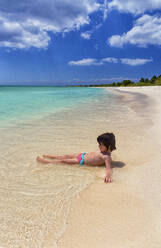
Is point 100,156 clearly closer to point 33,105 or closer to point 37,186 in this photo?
point 37,186

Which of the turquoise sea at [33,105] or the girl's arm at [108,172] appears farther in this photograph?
the turquoise sea at [33,105]

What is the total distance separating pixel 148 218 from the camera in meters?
1.79

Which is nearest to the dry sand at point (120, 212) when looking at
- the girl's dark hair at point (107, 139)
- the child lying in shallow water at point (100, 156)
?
the child lying in shallow water at point (100, 156)

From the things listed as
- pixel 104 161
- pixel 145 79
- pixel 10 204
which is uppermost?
pixel 145 79

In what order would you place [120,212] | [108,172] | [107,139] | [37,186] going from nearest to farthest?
[120,212]
[37,186]
[108,172]
[107,139]

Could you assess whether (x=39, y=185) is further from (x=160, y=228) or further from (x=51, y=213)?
(x=160, y=228)

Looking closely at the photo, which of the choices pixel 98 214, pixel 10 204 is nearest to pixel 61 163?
pixel 10 204

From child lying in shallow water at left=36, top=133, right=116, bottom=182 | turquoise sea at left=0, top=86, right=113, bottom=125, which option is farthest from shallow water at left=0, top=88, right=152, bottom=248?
turquoise sea at left=0, top=86, right=113, bottom=125

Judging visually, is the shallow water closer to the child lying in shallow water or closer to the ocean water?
the ocean water

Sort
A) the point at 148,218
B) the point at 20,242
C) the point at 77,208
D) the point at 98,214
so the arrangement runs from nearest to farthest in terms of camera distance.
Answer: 1. the point at 20,242
2. the point at 148,218
3. the point at 98,214
4. the point at 77,208

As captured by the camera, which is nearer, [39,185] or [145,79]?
[39,185]

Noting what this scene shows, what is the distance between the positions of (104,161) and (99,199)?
1039 millimetres

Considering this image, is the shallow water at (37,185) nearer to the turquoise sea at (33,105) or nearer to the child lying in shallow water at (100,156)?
the child lying in shallow water at (100,156)

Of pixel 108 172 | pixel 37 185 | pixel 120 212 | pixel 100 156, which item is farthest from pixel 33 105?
pixel 120 212
